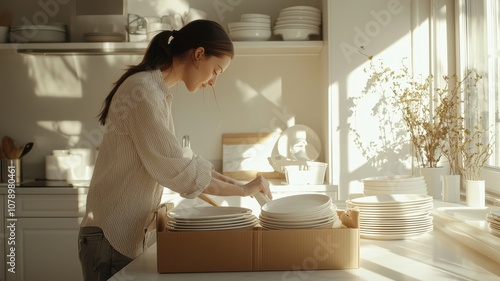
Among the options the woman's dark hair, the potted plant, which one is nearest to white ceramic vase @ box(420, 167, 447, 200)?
the potted plant

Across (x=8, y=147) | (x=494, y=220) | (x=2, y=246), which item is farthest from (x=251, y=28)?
(x=494, y=220)

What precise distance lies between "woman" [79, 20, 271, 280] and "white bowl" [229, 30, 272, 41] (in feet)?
5.55

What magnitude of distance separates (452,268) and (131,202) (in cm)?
88

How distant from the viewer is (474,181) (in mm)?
2168

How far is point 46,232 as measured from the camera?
347 cm

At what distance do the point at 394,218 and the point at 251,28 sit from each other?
78.3 inches

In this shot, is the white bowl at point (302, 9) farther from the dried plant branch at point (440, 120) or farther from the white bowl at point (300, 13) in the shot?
the dried plant branch at point (440, 120)

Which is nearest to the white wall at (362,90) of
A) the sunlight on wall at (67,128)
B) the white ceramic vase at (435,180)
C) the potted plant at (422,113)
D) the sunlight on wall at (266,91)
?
the potted plant at (422,113)

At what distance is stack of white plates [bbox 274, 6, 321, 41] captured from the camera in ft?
11.6

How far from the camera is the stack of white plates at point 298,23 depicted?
11.6ft

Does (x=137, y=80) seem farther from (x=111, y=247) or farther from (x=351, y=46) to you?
(x=351, y=46)

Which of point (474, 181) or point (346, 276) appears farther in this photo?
point (474, 181)

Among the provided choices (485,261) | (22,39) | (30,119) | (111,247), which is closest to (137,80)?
(111,247)

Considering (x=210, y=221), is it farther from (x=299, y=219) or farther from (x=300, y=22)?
(x=300, y=22)
